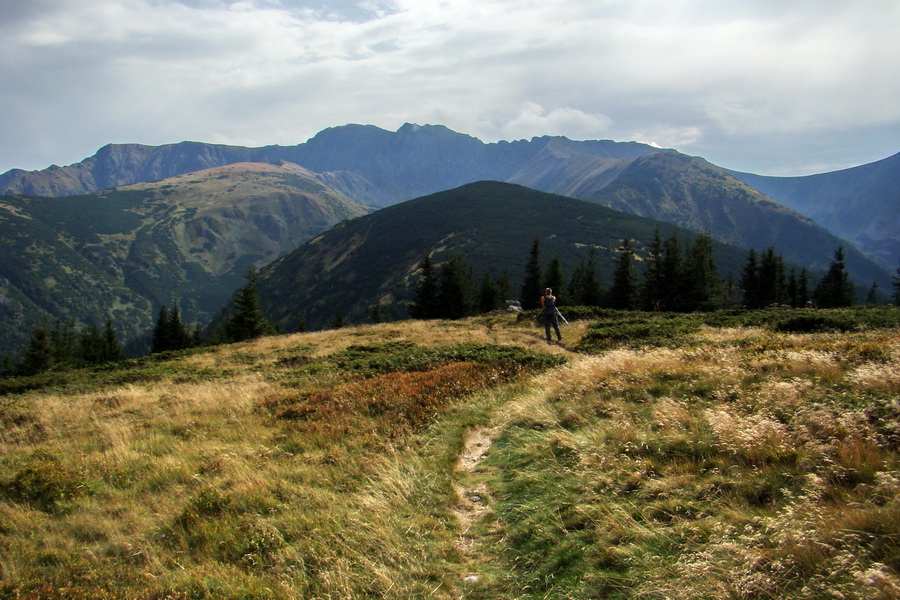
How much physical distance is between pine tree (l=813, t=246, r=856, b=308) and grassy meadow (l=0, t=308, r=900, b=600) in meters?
82.7

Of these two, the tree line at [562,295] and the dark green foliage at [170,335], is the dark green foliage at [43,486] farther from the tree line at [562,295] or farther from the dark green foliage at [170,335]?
the dark green foliage at [170,335]

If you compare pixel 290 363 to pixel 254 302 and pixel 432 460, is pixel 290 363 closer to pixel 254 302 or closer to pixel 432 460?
pixel 432 460

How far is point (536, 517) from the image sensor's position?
597 cm

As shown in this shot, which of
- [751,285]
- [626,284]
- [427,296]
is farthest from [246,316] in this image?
[751,285]

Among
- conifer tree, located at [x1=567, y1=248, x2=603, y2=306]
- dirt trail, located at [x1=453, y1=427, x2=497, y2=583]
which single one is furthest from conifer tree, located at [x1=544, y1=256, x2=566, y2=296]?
dirt trail, located at [x1=453, y1=427, x2=497, y2=583]

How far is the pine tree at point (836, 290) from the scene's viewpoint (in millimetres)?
73875

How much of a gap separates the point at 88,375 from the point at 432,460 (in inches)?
926

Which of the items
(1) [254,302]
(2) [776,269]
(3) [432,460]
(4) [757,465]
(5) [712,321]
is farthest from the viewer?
(2) [776,269]

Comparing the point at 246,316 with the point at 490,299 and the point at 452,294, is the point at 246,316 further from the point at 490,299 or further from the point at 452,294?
the point at 490,299

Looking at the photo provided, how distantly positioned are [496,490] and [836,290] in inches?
3680

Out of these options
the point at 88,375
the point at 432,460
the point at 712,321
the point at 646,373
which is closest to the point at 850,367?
the point at 646,373

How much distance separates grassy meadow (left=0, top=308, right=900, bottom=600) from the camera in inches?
176

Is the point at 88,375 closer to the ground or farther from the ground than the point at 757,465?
closer to the ground

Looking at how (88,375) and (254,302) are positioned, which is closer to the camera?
(88,375)
